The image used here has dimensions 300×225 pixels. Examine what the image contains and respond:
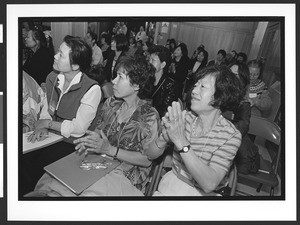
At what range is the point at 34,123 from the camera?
171 cm

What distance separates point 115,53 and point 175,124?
1.72 ft

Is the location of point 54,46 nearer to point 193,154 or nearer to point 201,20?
point 201,20

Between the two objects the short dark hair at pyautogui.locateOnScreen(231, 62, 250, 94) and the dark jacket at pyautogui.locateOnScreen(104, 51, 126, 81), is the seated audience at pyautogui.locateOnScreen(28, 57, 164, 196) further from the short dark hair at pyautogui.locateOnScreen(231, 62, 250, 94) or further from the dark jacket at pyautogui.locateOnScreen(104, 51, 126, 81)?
the short dark hair at pyautogui.locateOnScreen(231, 62, 250, 94)

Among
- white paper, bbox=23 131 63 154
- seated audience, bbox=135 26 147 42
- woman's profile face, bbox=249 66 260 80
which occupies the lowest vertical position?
white paper, bbox=23 131 63 154

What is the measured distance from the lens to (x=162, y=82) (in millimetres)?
1639

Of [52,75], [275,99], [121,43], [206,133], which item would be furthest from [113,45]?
[275,99]

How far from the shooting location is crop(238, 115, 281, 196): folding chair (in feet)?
5.52

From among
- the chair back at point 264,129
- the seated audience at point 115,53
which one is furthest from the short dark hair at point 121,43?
the chair back at point 264,129

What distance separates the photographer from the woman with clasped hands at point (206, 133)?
149cm

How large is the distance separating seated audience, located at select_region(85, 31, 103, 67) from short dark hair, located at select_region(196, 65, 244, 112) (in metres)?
0.56

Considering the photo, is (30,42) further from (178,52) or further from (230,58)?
(230,58)

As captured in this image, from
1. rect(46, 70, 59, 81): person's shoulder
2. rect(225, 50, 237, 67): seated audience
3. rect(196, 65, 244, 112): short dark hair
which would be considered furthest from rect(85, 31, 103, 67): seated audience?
rect(225, 50, 237, 67): seated audience

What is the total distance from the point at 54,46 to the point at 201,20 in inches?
32.8

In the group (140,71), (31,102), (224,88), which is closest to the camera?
(224,88)
